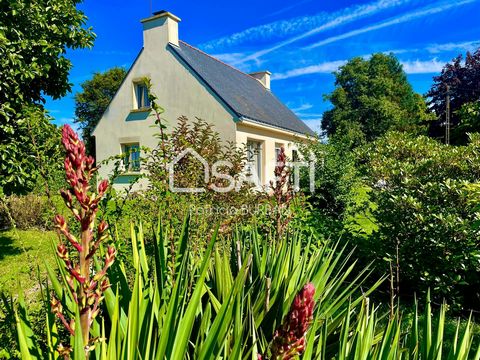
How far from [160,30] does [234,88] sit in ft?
14.0

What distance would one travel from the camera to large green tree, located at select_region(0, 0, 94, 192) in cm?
535

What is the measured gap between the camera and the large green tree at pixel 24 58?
17.5 ft

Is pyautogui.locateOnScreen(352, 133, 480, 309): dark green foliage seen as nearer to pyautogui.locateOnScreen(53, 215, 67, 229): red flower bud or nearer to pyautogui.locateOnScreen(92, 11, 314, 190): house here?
pyautogui.locateOnScreen(53, 215, 67, 229): red flower bud

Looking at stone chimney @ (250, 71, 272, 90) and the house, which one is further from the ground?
stone chimney @ (250, 71, 272, 90)

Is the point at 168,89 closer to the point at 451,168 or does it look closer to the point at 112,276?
the point at 451,168

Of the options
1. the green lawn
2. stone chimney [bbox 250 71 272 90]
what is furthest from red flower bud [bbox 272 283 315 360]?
stone chimney [bbox 250 71 272 90]

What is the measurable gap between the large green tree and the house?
714 cm

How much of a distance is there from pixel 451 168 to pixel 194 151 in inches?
171

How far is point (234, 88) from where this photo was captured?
53.8 feet

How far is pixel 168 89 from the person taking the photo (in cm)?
1472

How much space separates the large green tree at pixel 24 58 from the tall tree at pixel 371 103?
26.3 meters

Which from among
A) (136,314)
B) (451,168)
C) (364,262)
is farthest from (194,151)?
(136,314)

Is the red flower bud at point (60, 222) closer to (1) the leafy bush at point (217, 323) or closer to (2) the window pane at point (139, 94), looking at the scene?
(1) the leafy bush at point (217, 323)

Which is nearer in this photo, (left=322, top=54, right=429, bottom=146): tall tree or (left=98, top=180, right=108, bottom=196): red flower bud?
(left=98, top=180, right=108, bottom=196): red flower bud
